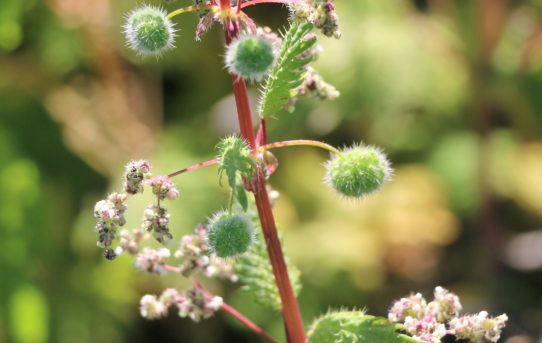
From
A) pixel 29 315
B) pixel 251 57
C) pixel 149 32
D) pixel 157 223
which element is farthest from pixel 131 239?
pixel 29 315

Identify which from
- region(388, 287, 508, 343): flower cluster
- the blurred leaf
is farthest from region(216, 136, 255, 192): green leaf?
the blurred leaf

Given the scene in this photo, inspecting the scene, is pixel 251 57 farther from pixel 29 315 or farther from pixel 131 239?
pixel 29 315

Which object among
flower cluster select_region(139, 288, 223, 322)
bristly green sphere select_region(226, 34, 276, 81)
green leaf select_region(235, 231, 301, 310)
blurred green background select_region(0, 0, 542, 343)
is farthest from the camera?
blurred green background select_region(0, 0, 542, 343)

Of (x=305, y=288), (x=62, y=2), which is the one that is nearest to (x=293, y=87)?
(x=305, y=288)

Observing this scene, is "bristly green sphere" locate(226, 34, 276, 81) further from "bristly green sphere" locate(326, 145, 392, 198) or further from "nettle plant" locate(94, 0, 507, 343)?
"bristly green sphere" locate(326, 145, 392, 198)

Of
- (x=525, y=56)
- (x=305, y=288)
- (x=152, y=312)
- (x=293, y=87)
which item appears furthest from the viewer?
(x=525, y=56)

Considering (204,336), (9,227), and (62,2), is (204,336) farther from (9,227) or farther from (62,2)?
(62,2)
